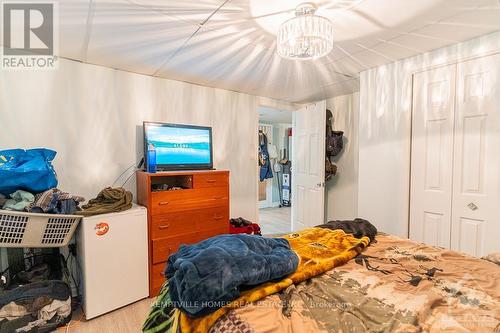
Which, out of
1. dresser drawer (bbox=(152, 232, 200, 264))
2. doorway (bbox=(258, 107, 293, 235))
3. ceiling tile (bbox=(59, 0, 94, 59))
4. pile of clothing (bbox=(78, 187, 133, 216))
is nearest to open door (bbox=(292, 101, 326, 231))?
doorway (bbox=(258, 107, 293, 235))

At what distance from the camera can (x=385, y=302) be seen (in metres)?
0.96

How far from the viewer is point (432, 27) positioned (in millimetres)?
1689

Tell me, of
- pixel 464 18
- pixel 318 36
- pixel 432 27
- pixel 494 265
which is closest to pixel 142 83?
pixel 318 36

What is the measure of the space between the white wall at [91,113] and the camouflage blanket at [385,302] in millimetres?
2080

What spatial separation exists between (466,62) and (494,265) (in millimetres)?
1520

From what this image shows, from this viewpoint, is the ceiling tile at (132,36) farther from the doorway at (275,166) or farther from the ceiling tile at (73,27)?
the doorway at (275,166)

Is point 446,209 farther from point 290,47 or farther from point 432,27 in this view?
point 290,47

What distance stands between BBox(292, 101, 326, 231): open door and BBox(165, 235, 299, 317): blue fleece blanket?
2.34 meters

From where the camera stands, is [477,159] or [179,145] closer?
[477,159]

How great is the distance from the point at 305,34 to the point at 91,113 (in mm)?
2040

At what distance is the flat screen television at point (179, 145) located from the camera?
2.46m

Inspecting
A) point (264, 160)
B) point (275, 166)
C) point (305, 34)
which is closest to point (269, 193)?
point (275, 166)

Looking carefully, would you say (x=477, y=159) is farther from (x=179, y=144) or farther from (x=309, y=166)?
(x=179, y=144)

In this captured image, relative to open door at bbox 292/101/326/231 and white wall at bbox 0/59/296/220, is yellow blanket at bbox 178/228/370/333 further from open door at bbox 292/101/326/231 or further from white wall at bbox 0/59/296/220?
white wall at bbox 0/59/296/220
